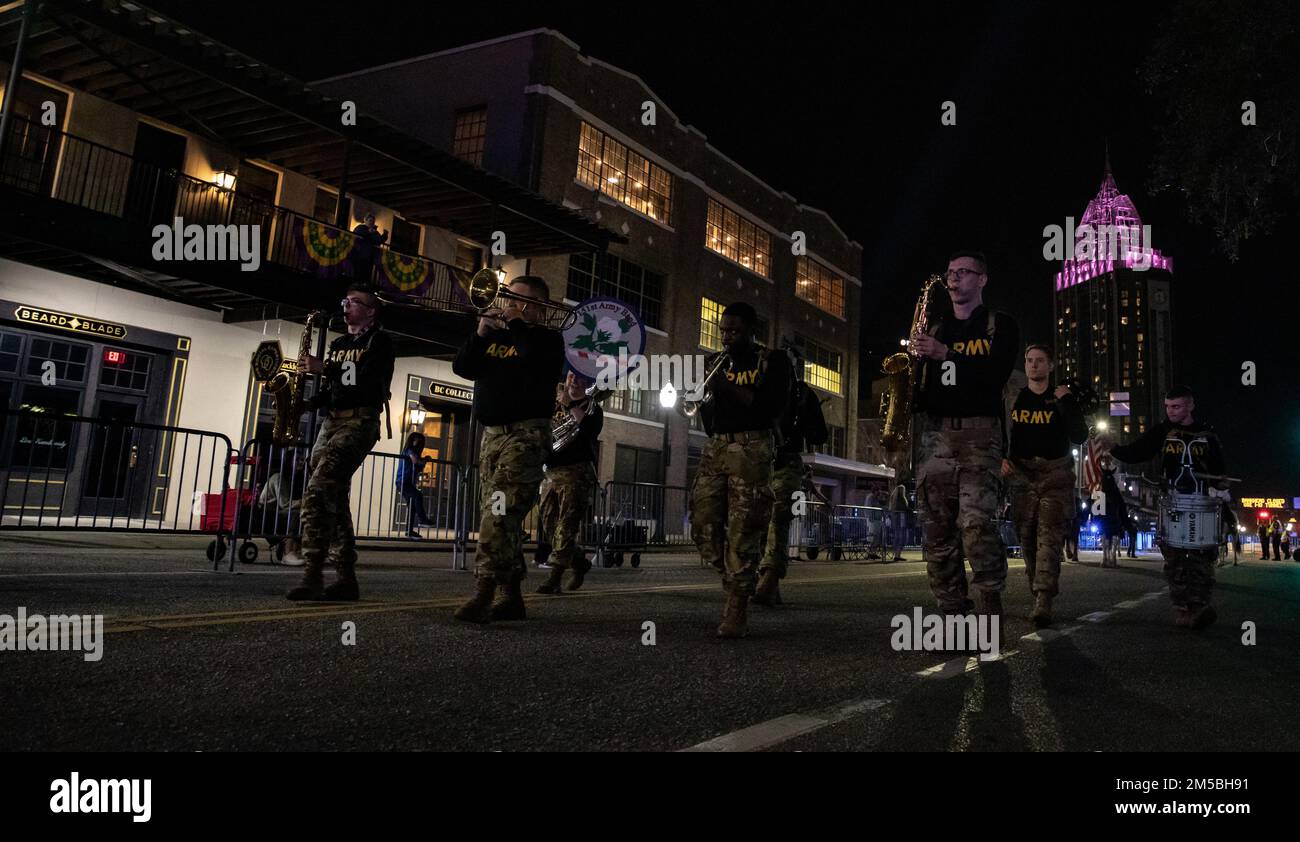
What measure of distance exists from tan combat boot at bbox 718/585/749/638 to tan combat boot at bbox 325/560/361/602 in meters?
2.61

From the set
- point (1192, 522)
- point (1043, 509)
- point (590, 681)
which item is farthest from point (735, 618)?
point (1192, 522)

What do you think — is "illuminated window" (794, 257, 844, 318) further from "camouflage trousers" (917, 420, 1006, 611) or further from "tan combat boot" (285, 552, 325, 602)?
"tan combat boot" (285, 552, 325, 602)

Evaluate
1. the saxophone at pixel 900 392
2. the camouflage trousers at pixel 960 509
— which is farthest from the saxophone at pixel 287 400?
the camouflage trousers at pixel 960 509

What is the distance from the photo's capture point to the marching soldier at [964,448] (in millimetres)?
4758

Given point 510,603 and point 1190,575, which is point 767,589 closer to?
point 510,603

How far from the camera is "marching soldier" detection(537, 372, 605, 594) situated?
749cm

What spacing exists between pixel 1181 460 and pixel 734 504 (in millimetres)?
4418

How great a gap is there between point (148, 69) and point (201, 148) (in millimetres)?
2665

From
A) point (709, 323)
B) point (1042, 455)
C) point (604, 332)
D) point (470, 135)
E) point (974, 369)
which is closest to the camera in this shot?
point (974, 369)

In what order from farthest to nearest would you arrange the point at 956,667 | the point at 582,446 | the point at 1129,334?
the point at 1129,334
the point at 582,446
the point at 956,667

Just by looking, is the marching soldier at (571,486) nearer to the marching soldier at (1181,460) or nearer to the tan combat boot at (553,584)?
the tan combat boot at (553,584)

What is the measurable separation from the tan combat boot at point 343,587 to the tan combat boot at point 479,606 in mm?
1121

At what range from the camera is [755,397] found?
5.28 meters

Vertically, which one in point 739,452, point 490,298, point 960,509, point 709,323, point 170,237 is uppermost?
point 709,323
